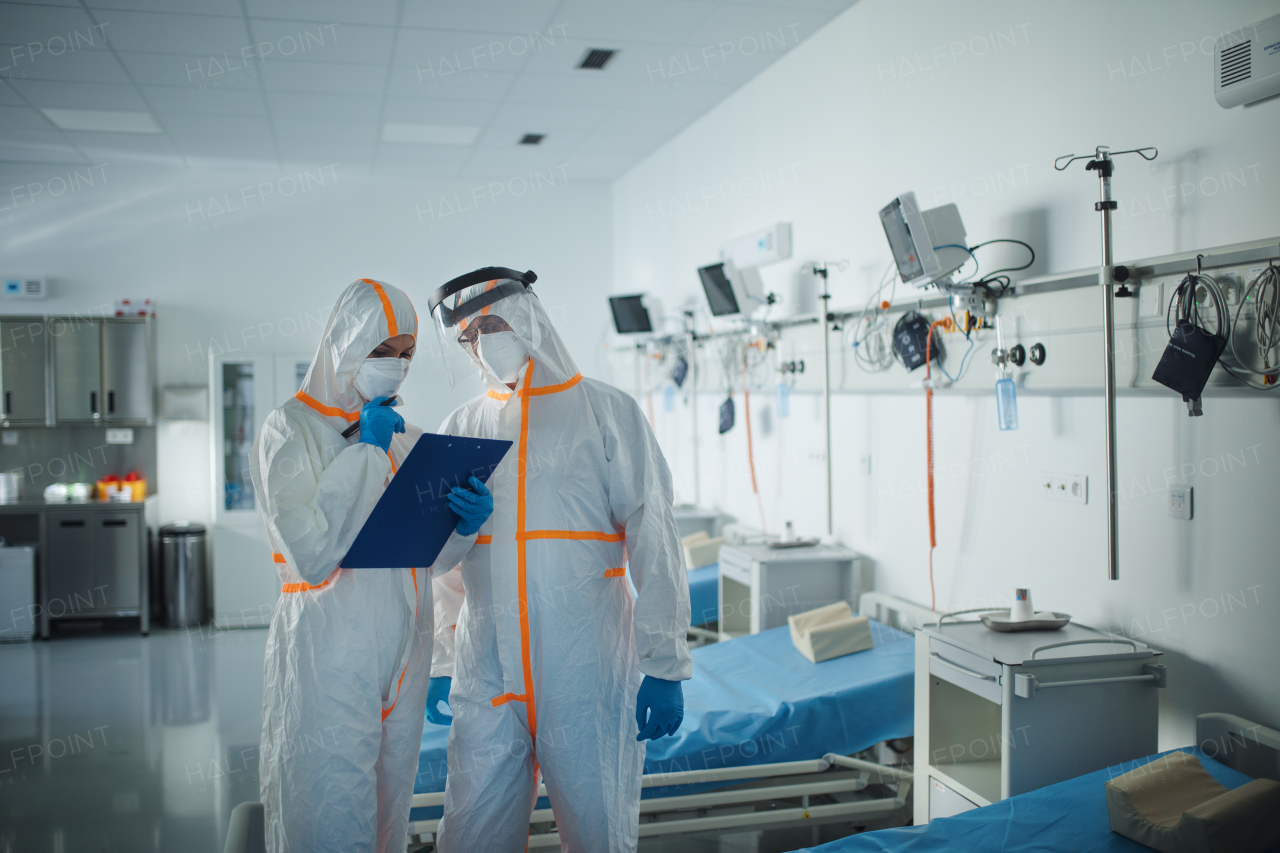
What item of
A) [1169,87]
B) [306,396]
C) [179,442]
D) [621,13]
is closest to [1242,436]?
[1169,87]

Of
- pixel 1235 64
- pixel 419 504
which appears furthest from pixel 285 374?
pixel 1235 64

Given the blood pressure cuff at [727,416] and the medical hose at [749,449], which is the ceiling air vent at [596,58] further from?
the blood pressure cuff at [727,416]

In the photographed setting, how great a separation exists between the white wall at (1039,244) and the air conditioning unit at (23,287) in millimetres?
5040

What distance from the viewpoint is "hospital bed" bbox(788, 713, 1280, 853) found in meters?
1.72

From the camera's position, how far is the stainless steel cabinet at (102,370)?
18.8 ft

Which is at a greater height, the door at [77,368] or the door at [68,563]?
the door at [77,368]

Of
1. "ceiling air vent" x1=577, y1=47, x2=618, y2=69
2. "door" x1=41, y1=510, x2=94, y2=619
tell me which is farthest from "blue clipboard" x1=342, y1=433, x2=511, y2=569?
"door" x1=41, y1=510, x2=94, y2=619

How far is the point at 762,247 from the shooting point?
4387mm

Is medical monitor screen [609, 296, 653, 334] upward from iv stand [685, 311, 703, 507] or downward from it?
upward

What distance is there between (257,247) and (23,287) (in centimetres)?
155

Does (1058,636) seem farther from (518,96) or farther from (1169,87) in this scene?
(518,96)

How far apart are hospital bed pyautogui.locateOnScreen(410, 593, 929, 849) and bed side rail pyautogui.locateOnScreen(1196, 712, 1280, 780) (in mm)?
893

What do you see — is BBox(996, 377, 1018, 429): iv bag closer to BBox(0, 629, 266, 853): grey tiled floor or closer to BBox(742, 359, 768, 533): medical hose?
BBox(742, 359, 768, 533): medical hose

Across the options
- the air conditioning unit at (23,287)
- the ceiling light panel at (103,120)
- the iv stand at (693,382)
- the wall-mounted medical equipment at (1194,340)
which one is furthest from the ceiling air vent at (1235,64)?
the air conditioning unit at (23,287)
